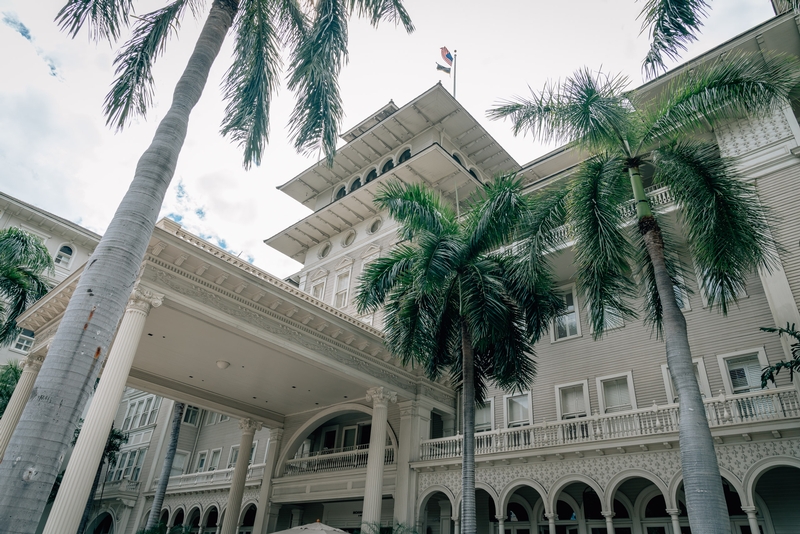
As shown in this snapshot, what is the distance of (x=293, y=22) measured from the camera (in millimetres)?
12516

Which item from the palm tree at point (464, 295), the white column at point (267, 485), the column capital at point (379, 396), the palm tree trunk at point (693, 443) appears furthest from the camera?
the white column at point (267, 485)

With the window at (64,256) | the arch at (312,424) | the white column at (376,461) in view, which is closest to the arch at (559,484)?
the white column at (376,461)

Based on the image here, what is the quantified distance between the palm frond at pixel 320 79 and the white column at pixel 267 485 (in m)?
18.9

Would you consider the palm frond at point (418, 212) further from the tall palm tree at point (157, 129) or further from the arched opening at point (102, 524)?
the arched opening at point (102, 524)

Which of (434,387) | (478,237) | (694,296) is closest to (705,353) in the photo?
(694,296)

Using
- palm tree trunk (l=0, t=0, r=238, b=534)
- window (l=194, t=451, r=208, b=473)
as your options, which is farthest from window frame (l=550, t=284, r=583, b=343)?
window (l=194, t=451, r=208, b=473)

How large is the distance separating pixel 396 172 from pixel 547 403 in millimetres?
14171

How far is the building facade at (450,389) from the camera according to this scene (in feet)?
47.5

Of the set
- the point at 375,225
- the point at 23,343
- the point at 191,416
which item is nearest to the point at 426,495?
the point at 375,225

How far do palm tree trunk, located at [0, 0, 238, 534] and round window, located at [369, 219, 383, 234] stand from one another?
20204mm

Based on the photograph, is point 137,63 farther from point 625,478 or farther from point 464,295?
point 625,478

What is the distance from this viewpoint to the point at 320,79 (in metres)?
11.2

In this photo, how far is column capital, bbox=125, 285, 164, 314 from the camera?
45.8 ft

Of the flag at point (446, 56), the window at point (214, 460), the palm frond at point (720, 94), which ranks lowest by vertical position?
the window at point (214, 460)
